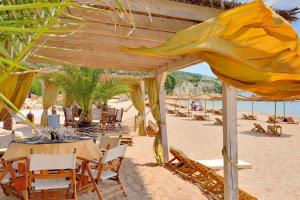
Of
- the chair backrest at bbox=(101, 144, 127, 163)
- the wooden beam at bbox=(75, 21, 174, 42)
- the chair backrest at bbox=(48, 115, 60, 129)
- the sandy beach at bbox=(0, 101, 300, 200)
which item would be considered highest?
the wooden beam at bbox=(75, 21, 174, 42)

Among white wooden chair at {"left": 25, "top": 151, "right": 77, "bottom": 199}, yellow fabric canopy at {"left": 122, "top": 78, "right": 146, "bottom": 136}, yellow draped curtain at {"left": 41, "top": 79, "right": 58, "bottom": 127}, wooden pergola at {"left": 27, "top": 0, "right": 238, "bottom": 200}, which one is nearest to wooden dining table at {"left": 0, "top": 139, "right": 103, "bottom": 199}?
white wooden chair at {"left": 25, "top": 151, "right": 77, "bottom": 199}

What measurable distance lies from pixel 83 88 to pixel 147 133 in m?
3.38

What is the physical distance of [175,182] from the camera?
17.6 ft

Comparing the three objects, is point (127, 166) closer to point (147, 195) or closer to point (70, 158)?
point (147, 195)

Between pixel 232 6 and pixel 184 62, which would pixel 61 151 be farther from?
pixel 232 6

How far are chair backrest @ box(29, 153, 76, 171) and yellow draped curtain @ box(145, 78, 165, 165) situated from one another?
3.34 m

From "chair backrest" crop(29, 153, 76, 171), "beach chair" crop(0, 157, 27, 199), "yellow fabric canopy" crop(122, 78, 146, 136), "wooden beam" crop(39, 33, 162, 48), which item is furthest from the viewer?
"yellow fabric canopy" crop(122, 78, 146, 136)

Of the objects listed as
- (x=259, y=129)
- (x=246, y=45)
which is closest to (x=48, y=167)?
(x=246, y=45)

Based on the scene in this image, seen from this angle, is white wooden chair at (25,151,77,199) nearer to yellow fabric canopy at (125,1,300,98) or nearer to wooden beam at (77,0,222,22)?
wooden beam at (77,0,222,22)

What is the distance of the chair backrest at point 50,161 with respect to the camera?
3404mm

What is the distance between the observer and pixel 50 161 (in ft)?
11.4

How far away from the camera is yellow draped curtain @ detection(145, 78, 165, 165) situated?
262 inches

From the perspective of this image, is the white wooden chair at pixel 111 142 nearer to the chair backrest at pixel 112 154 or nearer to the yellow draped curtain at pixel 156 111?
the chair backrest at pixel 112 154

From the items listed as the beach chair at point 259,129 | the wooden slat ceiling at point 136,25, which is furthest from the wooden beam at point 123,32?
the beach chair at point 259,129
